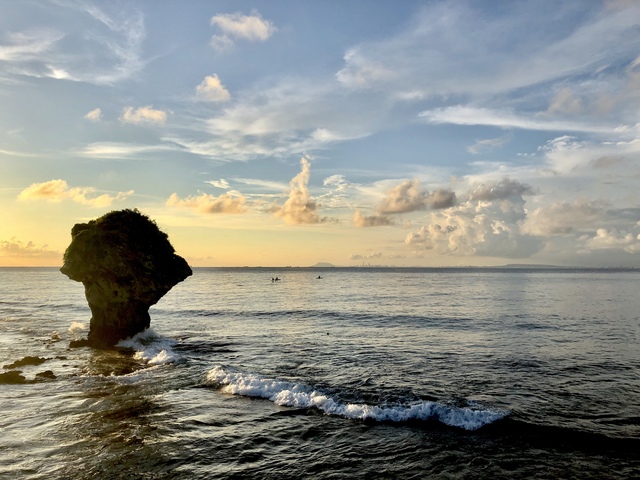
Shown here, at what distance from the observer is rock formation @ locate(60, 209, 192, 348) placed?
3441cm

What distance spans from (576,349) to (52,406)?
36.0m

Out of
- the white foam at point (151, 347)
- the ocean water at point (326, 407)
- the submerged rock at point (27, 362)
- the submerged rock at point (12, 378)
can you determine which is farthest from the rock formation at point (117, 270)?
the submerged rock at point (12, 378)

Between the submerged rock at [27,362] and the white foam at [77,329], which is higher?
the submerged rock at [27,362]

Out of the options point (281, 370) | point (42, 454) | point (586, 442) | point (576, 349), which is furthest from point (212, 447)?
point (576, 349)

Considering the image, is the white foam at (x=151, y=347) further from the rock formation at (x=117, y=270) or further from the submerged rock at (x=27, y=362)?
the submerged rock at (x=27, y=362)

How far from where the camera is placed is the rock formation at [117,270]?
34.4 metres

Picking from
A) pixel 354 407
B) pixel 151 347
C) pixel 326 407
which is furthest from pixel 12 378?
pixel 354 407

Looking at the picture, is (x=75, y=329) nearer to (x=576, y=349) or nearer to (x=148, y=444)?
(x=148, y=444)

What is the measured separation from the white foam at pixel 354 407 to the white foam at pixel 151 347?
8111 mm

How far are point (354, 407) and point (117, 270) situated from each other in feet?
83.0

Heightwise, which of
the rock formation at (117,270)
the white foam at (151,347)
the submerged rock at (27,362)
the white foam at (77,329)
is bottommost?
the white foam at (77,329)

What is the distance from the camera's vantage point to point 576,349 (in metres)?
32.5

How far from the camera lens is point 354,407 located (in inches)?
733

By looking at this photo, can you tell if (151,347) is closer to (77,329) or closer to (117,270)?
(117,270)
